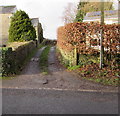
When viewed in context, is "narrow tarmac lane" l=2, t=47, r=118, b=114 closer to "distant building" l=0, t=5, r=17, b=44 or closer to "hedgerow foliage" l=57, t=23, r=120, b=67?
"hedgerow foliage" l=57, t=23, r=120, b=67

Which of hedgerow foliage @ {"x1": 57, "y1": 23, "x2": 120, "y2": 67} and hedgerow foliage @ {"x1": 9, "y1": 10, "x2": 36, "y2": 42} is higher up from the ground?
hedgerow foliage @ {"x1": 9, "y1": 10, "x2": 36, "y2": 42}

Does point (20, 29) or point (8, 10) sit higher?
point (8, 10)

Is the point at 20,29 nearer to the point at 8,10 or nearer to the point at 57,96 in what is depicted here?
the point at 57,96

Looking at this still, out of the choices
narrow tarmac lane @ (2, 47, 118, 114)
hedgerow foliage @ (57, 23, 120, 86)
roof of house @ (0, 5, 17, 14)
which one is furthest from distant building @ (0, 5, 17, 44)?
narrow tarmac lane @ (2, 47, 118, 114)

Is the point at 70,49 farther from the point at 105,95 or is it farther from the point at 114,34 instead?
the point at 105,95

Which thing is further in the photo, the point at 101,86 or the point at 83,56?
the point at 83,56

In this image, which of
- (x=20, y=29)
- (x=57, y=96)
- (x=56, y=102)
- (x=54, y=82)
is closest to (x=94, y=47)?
(x=54, y=82)

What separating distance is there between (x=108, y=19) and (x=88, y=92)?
1962cm

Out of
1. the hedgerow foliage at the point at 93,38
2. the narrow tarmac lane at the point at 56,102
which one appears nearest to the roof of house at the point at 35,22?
the hedgerow foliage at the point at 93,38

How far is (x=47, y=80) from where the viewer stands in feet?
21.5

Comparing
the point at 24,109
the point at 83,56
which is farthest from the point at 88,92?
the point at 83,56

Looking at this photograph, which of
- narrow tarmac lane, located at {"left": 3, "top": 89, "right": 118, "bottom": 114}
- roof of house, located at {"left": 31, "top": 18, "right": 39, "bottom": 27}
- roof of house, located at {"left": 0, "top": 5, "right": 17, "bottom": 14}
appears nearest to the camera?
narrow tarmac lane, located at {"left": 3, "top": 89, "right": 118, "bottom": 114}

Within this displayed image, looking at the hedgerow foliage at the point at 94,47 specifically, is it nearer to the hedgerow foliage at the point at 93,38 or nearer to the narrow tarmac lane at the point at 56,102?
the hedgerow foliage at the point at 93,38

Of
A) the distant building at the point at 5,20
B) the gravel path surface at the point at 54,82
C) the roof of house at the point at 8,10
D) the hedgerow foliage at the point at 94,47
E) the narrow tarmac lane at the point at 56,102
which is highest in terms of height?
the roof of house at the point at 8,10
